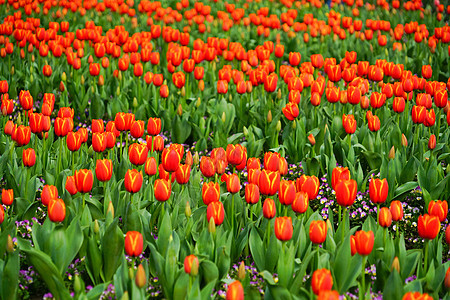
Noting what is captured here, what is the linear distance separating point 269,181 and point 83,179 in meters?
1.04

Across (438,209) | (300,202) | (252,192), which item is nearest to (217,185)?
(252,192)

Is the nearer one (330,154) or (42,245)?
(42,245)

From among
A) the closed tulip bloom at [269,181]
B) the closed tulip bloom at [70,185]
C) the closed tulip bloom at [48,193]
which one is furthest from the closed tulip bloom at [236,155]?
the closed tulip bloom at [48,193]

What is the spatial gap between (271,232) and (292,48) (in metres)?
→ 5.74

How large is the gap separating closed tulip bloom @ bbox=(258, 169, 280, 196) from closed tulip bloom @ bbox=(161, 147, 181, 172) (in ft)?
1.79

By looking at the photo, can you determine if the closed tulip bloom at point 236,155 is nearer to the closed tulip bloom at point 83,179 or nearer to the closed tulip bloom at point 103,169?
the closed tulip bloom at point 103,169

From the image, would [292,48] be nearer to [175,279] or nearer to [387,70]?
[387,70]

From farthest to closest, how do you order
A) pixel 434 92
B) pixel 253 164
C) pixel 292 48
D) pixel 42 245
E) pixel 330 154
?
pixel 292 48 < pixel 434 92 < pixel 330 154 < pixel 253 164 < pixel 42 245

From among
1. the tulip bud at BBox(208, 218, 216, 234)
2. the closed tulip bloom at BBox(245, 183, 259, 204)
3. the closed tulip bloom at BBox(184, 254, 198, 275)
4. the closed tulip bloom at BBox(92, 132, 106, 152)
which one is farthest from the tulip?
the closed tulip bloom at BBox(92, 132, 106, 152)

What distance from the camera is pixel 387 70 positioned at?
5961 mm

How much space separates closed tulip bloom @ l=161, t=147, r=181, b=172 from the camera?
3.54 metres

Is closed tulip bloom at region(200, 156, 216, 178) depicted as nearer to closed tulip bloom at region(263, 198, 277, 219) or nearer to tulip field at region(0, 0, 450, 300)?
tulip field at region(0, 0, 450, 300)

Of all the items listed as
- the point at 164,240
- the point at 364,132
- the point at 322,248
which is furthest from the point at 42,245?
the point at 364,132

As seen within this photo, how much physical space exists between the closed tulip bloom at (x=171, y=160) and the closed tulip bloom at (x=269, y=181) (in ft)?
1.79
